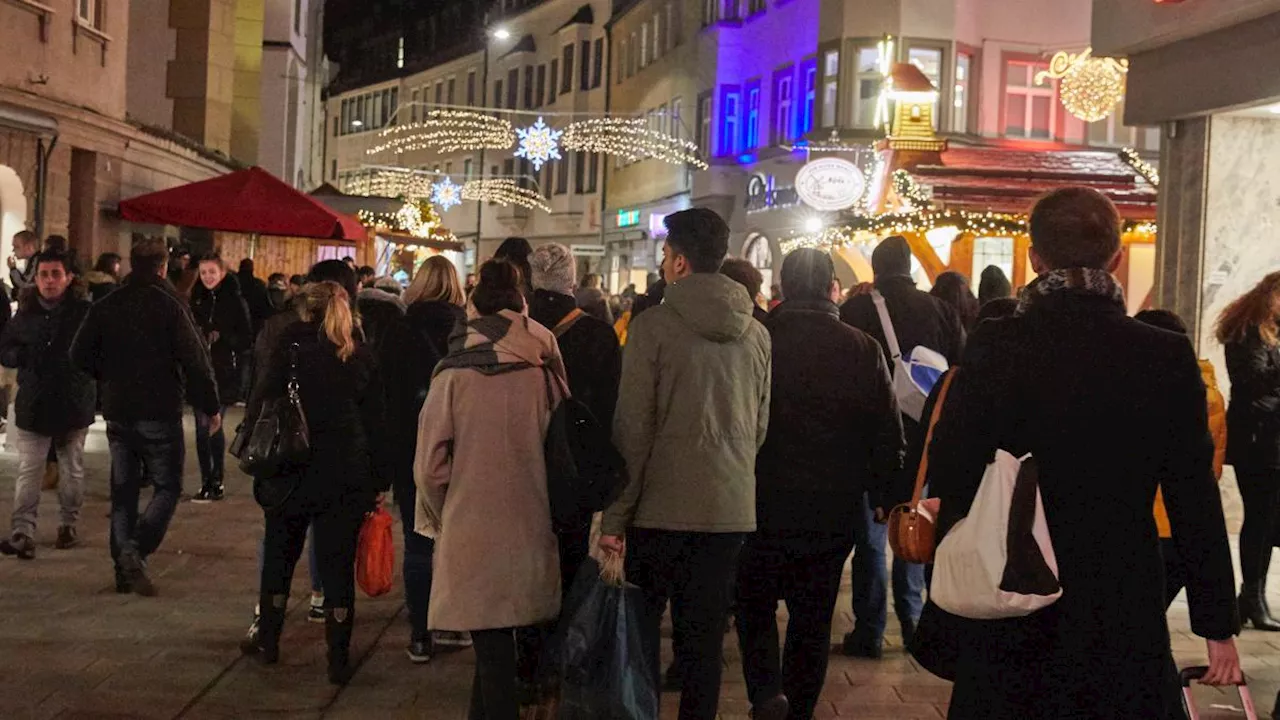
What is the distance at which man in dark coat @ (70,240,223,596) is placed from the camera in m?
8.88

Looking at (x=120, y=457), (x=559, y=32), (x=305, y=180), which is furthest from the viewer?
(x=559, y=32)

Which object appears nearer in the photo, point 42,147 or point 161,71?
point 42,147

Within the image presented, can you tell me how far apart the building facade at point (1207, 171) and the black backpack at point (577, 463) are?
304 inches

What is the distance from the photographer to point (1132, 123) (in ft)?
43.7

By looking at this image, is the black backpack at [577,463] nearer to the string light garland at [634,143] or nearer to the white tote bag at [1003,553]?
the white tote bag at [1003,553]

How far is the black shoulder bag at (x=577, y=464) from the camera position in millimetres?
5547

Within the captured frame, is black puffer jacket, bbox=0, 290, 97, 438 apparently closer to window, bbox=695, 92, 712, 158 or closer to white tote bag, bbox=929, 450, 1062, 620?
white tote bag, bbox=929, 450, 1062, 620

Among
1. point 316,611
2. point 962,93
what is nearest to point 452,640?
point 316,611

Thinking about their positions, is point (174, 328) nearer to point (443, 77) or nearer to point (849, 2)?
point (849, 2)

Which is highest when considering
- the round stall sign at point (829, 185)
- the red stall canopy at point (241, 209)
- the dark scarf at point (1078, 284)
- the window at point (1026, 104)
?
the window at point (1026, 104)

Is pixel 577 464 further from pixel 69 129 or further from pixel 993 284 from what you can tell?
pixel 69 129

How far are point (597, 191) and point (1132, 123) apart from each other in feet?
137

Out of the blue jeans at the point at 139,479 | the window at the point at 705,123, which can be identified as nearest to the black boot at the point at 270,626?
the blue jeans at the point at 139,479

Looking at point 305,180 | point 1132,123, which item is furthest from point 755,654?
point 305,180
